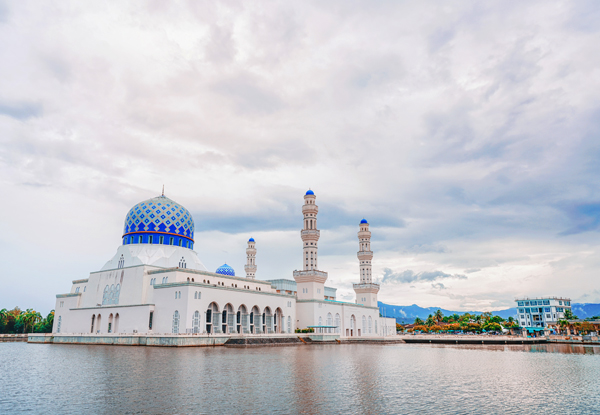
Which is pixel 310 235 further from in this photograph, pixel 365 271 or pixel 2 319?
pixel 2 319

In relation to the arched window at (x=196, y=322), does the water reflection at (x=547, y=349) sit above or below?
below

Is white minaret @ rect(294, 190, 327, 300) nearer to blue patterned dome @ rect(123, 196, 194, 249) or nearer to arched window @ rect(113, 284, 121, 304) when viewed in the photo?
blue patterned dome @ rect(123, 196, 194, 249)

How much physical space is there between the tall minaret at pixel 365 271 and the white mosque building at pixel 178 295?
107 inches

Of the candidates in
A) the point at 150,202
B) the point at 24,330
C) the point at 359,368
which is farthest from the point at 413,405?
the point at 24,330

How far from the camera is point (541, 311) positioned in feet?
349

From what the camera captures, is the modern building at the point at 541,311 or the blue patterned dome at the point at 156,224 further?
the modern building at the point at 541,311

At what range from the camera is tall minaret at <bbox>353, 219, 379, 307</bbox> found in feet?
244

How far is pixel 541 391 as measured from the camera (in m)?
18.5

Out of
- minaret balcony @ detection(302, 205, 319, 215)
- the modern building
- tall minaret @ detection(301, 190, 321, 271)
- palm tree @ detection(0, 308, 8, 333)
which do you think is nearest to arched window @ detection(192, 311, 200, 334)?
tall minaret @ detection(301, 190, 321, 271)

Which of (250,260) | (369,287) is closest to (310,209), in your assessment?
(369,287)

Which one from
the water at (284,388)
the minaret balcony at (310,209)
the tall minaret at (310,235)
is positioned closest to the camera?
the water at (284,388)

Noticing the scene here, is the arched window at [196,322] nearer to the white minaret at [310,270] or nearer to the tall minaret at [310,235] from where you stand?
the white minaret at [310,270]

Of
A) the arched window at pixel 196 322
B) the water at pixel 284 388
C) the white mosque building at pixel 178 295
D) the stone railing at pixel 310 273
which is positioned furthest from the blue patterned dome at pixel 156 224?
the water at pixel 284 388

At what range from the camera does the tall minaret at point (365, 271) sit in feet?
244
